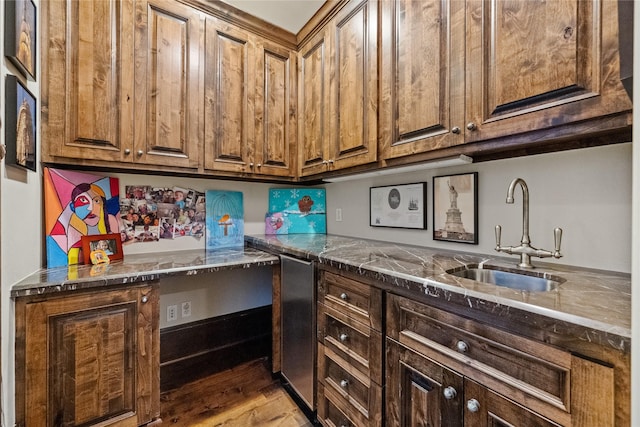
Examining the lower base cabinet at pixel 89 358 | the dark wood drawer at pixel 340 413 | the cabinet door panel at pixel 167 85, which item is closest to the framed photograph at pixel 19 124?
the cabinet door panel at pixel 167 85

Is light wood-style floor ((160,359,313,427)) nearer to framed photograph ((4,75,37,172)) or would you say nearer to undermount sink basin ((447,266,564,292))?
undermount sink basin ((447,266,564,292))

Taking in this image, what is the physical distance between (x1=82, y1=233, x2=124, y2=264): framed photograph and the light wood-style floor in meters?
0.98

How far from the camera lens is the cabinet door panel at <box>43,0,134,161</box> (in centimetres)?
141

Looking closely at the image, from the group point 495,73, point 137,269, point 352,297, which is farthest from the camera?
point 137,269

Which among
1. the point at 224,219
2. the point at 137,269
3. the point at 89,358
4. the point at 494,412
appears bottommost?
the point at 89,358

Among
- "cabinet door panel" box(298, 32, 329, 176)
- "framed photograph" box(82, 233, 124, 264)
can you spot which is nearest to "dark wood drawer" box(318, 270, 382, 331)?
"cabinet door panel" box(298, 32, 329, 176)

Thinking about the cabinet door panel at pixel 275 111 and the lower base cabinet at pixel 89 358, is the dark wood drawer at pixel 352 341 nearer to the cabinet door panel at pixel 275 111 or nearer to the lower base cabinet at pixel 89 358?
the lower base cabinet at pixel 89 358

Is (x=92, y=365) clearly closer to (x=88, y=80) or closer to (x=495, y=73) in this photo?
(x=88, y=80)

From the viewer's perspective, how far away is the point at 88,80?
58.6 inches

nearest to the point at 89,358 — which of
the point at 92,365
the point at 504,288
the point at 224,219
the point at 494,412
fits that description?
the point at 92,365

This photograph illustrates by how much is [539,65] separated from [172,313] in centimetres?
248

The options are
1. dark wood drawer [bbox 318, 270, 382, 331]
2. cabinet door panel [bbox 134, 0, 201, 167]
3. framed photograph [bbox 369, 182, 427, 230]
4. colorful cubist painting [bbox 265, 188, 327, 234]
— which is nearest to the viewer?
dark wood drawer [bbox 318, 270, 382, 331]

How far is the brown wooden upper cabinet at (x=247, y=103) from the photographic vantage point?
1.87 meters

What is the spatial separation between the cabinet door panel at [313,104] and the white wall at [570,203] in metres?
0.86
